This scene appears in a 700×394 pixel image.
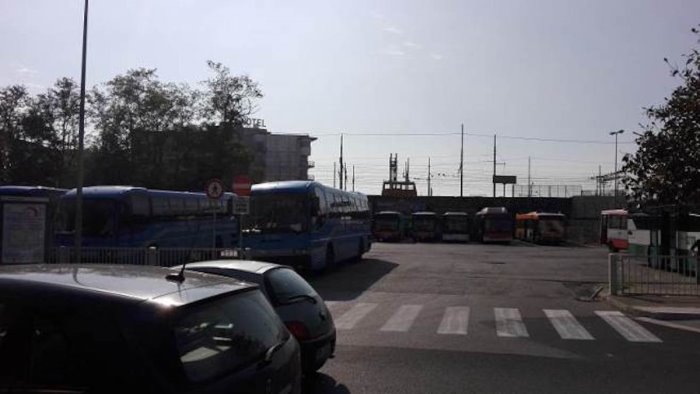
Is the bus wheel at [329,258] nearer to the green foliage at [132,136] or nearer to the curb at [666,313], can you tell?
the curb at [666,313]

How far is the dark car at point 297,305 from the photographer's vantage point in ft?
27.0

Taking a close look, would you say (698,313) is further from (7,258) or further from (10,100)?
(10,100)

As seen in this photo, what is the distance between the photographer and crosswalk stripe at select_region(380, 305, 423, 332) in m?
13.6

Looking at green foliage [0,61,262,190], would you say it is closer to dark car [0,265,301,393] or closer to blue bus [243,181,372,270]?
blue bus [243,181,372,270]

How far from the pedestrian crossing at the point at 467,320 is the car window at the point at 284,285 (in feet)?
14.8

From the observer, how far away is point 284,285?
28.3 ft

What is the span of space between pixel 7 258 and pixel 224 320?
14.0 metres

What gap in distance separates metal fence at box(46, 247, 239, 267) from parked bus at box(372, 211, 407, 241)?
4418cm

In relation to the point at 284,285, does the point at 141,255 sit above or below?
below

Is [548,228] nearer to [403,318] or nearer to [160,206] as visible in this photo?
[160,206]

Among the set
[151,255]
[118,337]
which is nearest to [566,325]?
[151,255]

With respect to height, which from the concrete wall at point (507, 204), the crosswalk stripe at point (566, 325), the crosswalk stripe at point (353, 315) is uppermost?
the concrete wall at point (507, 204)

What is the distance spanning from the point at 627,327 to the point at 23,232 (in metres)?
12.9

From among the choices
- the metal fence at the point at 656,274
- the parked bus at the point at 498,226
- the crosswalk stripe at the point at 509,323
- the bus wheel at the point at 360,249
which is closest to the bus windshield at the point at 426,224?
the parked bus at the point at 498,226
